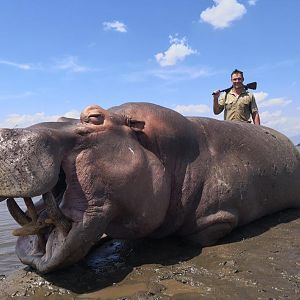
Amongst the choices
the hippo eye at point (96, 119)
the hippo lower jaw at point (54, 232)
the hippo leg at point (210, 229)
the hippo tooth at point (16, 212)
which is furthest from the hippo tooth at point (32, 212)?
the hippo leg at point (210, 229)

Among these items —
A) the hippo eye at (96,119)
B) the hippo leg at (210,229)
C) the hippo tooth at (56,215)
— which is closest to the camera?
the hippo tooth at (56,215)

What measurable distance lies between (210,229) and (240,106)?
14.7ft

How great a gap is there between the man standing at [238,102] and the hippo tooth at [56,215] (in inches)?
218

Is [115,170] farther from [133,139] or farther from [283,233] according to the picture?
[283,233]

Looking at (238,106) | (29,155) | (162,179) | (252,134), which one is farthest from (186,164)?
(238,106)

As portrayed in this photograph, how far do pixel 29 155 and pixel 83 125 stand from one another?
0.68m

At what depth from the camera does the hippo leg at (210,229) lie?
479cm

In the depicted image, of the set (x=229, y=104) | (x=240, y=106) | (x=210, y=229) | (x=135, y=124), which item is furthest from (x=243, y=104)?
(x=135, y=124)

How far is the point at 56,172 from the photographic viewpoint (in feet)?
12.3

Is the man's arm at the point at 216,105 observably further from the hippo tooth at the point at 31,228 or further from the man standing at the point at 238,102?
the hippo tooth at the point at 31,228

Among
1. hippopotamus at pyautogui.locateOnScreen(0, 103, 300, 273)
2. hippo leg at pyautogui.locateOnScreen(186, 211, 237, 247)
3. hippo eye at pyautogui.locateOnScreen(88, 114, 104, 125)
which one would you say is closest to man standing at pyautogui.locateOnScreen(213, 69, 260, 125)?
hippopotamus at pyautogui.locateOnScreen(0, 103, 300, 273)

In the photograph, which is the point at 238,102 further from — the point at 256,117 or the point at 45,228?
the point at 45,228

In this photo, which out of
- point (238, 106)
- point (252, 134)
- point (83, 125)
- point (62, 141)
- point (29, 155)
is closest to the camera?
point (29, 155)

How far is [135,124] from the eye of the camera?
451cm
